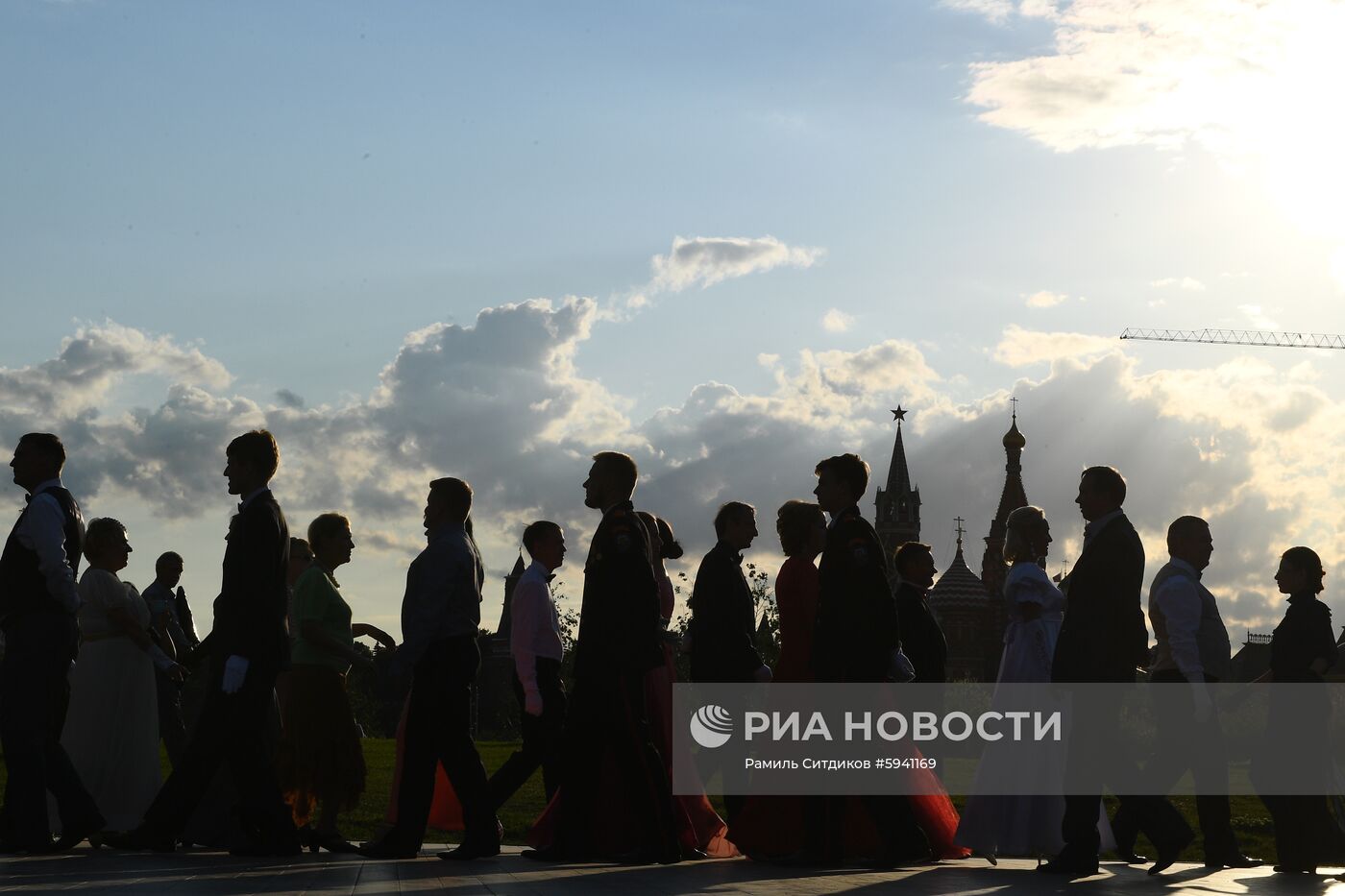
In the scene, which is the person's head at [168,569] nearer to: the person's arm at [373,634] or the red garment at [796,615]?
the person's arm at [373,634]

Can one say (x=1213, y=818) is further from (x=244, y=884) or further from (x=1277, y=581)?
(x=244, y=884)

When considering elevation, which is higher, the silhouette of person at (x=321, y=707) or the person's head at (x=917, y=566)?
the person's head at (x=917, y=566)

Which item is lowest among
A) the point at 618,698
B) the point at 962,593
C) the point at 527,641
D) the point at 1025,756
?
the point at 1025,756

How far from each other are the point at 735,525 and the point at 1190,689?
9.92 feet

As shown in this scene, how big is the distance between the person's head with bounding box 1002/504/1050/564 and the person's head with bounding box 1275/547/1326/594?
169cm

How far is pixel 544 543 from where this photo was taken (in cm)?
1127

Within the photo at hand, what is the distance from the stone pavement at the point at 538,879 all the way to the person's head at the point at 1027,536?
6.21ft

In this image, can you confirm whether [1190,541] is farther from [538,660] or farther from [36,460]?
[36,460]

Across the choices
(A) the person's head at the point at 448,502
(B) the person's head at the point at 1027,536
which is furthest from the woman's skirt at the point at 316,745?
(B) the person's head at the point at 1027,536

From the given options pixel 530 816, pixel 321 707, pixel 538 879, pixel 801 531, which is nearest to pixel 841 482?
pixel 801 531

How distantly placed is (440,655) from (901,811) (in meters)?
2.82

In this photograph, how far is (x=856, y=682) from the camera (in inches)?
406

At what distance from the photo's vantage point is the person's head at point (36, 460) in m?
10.6

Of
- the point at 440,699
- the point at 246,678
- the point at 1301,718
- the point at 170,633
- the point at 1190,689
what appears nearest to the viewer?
the point at 246,678
